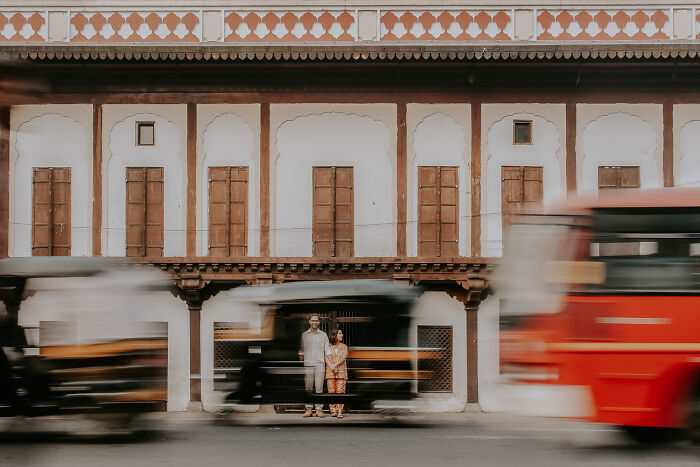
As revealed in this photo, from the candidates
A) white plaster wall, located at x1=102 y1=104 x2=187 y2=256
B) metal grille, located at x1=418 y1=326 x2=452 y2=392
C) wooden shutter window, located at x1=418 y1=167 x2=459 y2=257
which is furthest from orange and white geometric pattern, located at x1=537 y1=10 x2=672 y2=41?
white plaster wall, located at x1=102 y1=104 x2=187 y2=256

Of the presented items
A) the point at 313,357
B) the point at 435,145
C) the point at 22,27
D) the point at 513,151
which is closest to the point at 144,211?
the point at 22,27

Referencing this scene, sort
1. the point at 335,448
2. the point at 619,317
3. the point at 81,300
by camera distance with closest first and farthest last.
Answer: the point at 619,317
the point at 335,448
the point at 81,300

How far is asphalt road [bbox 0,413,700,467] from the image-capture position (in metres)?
11.0

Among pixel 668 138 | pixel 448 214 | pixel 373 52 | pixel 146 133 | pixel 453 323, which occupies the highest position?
pixel 373 52

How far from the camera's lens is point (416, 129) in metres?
24.8

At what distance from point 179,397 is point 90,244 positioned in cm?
407

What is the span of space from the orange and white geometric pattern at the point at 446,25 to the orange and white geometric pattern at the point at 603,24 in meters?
0.92

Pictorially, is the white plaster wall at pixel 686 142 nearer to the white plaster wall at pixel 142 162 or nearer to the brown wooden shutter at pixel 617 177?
the brown wooden shutter at pixel 617 177

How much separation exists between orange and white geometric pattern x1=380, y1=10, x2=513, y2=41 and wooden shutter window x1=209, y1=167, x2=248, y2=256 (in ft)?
15.4

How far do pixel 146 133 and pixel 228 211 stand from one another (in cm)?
266

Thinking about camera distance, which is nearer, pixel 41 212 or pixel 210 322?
pixel 41 212

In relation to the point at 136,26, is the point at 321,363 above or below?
below

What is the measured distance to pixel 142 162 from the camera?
24.9 meters

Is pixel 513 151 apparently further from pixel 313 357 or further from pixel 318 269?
pixel 313 357
